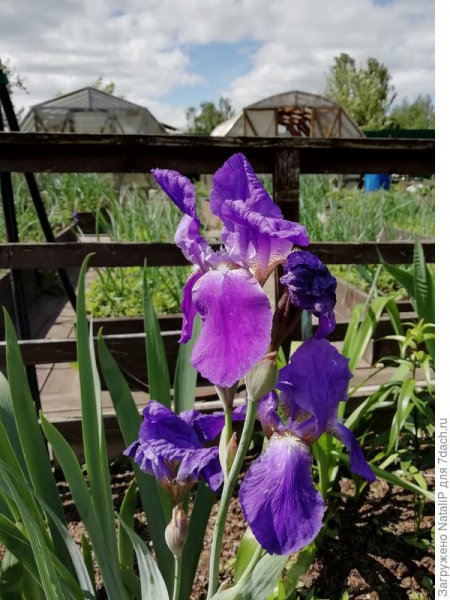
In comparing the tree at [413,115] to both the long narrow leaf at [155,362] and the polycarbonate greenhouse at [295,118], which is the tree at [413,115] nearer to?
the polycarbonate greenhouse at [295,118]

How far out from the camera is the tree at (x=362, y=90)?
33312 mm

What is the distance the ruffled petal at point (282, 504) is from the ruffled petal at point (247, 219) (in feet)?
0.81

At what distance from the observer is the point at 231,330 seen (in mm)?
571

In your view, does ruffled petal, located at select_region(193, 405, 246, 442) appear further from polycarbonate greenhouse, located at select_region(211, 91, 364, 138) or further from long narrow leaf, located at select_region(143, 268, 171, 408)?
polycarbonate greenhouse, located at select_region(211, 91, 364, 138)

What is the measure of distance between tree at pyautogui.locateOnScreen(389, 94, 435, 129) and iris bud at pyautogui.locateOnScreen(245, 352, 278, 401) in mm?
37750

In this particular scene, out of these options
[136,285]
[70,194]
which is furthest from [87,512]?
[70,194]

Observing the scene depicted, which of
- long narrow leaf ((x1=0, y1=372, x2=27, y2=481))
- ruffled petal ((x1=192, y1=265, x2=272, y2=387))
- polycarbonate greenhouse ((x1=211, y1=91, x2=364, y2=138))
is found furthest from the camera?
polycarbonate greenhouse ((x1=211, y1=91, x2=364, y2=138))

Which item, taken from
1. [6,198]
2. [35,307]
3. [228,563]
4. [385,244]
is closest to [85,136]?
[6,198]

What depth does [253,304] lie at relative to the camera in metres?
0.58

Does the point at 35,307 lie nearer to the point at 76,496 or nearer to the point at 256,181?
the point at 76,496

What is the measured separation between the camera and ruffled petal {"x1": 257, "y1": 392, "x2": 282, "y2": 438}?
691 mm

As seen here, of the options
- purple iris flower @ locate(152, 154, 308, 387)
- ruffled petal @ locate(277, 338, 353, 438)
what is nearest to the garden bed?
ruffled petal @ locate(277, 338, 353, 438)

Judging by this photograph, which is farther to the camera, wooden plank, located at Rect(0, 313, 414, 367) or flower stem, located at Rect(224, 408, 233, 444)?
wooden plank, located at Rect(0, 313, 414, 367)

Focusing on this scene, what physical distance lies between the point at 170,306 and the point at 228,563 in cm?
164
